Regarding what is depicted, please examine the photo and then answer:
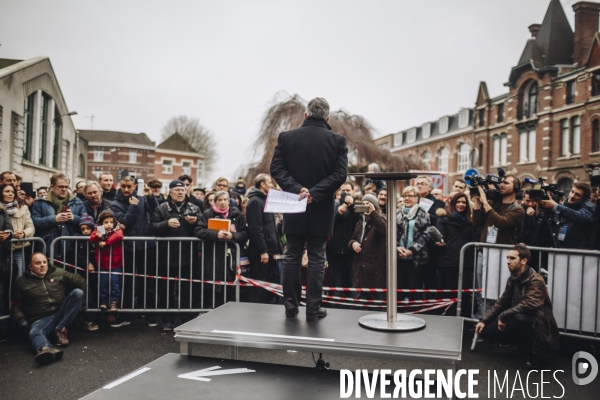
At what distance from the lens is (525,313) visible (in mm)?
5082

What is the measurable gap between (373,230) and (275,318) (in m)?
2.75

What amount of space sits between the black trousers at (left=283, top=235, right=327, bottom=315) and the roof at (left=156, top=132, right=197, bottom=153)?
58149 mm

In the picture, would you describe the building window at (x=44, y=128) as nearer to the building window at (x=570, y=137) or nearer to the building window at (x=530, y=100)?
the building window at (x=570, y=137)

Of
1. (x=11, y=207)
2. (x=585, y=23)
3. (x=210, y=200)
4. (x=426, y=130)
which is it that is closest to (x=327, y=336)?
(x=210, y=200)

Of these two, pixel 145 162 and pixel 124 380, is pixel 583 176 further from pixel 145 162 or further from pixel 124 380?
pixel 145 162

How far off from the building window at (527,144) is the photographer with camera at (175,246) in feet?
114

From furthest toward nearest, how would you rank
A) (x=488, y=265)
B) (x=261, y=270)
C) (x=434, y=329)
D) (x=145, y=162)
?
(x=145, y=162) → (x=261, y=270) → (x=488, y=265) → (x=434, y=329)

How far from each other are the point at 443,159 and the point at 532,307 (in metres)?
49.8

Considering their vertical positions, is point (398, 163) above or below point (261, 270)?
above

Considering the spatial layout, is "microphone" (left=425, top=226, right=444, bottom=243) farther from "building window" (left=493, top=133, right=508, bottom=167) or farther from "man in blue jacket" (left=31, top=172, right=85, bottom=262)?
"building window" (left=493, top=133, right=508, bottom=167)

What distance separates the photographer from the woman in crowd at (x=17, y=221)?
611cm

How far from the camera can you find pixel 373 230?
21.8ft

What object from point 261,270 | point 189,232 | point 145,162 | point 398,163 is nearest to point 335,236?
point 261,270

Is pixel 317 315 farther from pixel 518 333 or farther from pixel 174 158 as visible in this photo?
pixel 174 158
